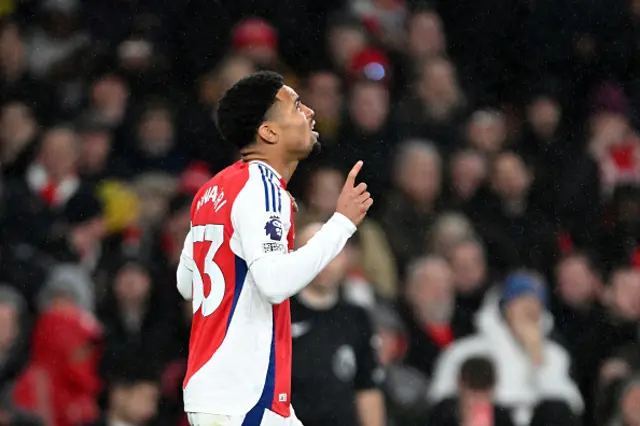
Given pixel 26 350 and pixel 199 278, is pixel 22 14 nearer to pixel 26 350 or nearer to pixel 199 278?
pixel 26 350

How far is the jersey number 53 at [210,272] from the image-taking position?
4.29 m

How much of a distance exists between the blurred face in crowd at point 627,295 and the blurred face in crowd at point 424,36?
2.26m

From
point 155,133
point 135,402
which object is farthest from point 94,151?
point 135,402

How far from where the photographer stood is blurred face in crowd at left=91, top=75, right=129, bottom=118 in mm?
8609

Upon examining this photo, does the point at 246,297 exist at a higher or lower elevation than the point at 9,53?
lower

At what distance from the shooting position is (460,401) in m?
7.26

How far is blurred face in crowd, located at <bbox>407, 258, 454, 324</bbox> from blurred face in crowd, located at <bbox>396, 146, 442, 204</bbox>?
0.66 metres

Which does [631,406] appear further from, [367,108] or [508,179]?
[367,108]

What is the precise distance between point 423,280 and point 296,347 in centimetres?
161

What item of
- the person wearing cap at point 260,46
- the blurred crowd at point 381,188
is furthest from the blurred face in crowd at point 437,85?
the person wearing cap at point 260,46

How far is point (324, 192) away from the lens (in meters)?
7.80

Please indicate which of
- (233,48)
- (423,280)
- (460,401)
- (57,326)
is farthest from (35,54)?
(460,401)

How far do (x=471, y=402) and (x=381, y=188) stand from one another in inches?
67.6

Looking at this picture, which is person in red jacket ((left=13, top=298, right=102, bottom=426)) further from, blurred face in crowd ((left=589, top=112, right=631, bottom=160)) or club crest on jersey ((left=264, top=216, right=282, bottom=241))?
blurred face in crowd ((left=589, top=112, right=631, bottom=160))
